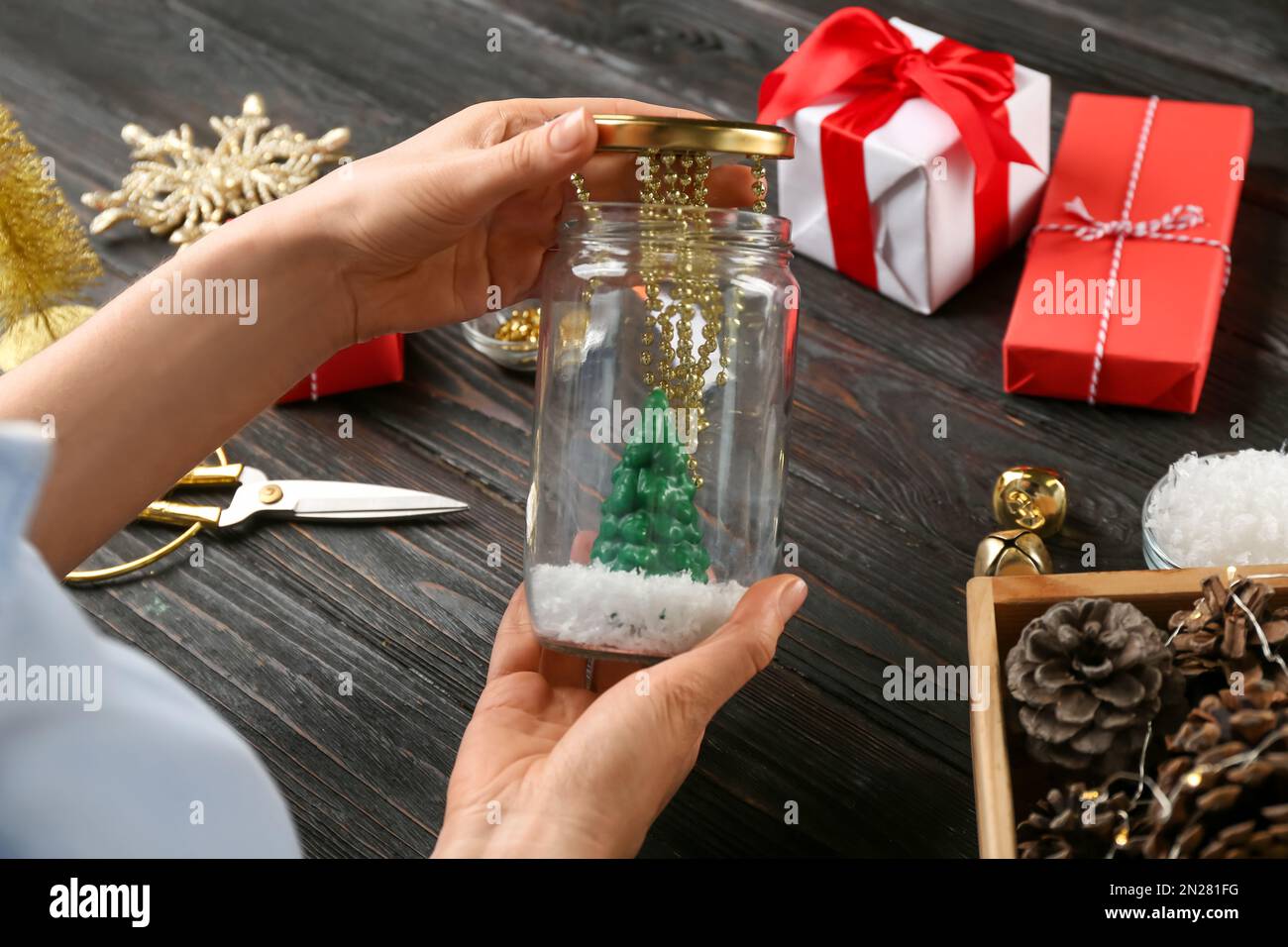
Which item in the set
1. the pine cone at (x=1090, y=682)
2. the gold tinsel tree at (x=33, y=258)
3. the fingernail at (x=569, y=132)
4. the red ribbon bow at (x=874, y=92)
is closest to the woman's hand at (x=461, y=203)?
the fingernail at (x=569, y=132)

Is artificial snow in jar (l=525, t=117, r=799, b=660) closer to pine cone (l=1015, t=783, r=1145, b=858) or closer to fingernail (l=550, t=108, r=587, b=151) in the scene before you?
fingernail (l=550, t=108, r=587, b=151)

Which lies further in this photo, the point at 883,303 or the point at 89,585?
the point at 883,303

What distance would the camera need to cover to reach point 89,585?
0.85 metres

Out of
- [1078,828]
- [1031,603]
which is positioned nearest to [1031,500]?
[1031,603]

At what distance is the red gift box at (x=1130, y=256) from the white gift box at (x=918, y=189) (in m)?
0.04

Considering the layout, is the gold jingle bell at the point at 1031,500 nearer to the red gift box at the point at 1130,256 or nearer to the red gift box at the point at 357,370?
the red gift box at the point at 1130,256

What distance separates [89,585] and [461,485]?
27 centimetres

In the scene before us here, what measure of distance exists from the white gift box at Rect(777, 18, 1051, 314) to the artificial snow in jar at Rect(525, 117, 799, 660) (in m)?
0.25

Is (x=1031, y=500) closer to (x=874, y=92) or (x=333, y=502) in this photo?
(x=874, y=92)

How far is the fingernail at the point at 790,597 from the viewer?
70cm

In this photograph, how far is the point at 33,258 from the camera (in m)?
0.93
